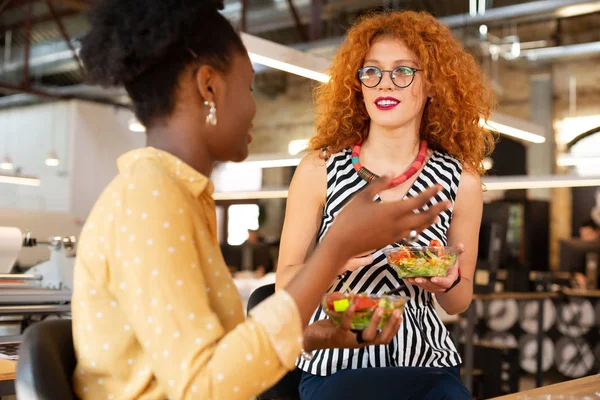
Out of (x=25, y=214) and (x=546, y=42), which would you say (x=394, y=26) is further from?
(x=546, y=42)

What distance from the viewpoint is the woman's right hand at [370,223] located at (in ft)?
3.28

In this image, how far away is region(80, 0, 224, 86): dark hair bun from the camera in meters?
0.97

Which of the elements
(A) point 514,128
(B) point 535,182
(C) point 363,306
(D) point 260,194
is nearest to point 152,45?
(C) point 363,306

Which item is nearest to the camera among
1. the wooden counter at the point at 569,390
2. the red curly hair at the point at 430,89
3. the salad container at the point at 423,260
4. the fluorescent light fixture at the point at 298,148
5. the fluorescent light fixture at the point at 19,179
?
the wooden counter at the point at 569,390

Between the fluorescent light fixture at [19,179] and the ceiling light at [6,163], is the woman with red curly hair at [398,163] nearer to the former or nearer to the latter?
the fluorescent light fixture at [19,179]

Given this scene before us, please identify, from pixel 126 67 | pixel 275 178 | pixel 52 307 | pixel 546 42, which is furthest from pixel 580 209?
pixel 126 67

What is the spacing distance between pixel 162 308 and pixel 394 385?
85cm

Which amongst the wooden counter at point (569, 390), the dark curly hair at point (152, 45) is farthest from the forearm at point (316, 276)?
the wooden counter at point (569, 390)

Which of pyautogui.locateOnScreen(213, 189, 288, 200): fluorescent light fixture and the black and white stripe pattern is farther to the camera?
pyautogui.locateOnScreen(213, 189, 288, 200): fluorescent light fixture

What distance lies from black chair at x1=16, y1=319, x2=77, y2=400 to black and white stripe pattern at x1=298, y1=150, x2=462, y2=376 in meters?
0.78

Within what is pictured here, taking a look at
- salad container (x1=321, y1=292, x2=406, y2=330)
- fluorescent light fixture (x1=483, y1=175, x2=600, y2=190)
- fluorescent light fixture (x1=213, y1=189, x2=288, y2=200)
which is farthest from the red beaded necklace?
fluorescent light fixture (x1=213, y1=189, x2=288, y2=200)

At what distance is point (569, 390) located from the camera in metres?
1.63

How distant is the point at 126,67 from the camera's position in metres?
0.99

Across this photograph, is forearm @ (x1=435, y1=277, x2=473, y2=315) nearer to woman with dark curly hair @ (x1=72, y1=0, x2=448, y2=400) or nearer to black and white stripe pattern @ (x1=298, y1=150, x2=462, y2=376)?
black and white stripe pattern @ (x1=298, y1=150, x2=462, y2=376)
